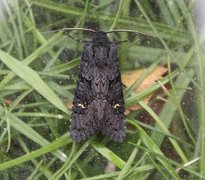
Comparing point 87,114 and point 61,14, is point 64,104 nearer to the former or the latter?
point 87,114

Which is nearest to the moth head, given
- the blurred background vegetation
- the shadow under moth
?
the shadow under moth

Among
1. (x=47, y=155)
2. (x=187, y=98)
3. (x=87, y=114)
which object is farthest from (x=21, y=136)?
(x=187, y=98)

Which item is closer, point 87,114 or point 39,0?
point 87,114

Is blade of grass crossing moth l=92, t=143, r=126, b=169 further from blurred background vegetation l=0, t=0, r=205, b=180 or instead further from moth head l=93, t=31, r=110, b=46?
moth head l=93, t=31, r=110, b=46

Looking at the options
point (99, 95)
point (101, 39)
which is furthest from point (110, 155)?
point (101, 39)

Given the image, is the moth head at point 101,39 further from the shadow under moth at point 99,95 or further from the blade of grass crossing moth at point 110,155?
the blade of grass crossing moth at point 110,155
